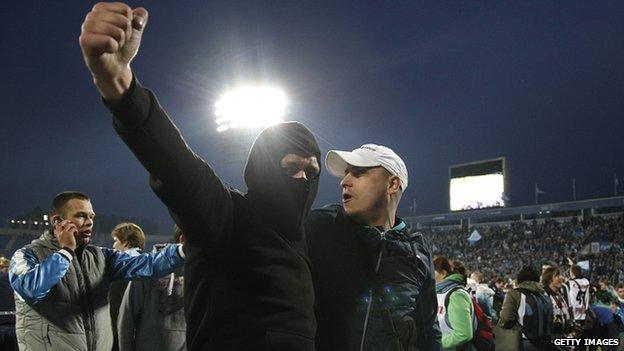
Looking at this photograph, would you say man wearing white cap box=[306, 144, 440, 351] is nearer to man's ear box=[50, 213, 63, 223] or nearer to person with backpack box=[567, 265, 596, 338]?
man's ear box=[50, 213, 63, 223]

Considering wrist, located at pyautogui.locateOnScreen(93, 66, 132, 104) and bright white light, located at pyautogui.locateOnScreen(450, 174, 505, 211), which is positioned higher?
bright white light, located at pyautogui.locateOnScreen(450, 174, 505, 211)

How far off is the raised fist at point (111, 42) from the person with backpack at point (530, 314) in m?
6.16

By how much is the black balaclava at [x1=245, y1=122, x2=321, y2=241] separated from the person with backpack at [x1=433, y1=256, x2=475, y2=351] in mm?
3337

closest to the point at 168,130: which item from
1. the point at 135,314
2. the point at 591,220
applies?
the point at 135,314

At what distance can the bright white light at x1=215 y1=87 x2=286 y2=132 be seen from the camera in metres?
13.8

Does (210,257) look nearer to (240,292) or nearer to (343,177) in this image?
(240,292)

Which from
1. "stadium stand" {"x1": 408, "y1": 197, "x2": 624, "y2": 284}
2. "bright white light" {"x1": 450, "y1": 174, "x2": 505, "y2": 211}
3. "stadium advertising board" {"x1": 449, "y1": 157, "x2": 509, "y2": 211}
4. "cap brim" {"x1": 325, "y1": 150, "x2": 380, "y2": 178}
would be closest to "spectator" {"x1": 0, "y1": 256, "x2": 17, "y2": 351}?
"cap brim" {"x1": 325, "y1": 150, "x2": 380, "y2": 178}

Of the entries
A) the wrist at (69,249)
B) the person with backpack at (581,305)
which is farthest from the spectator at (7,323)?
the person with backpack at (581,305)

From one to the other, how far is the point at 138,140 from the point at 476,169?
115 ft

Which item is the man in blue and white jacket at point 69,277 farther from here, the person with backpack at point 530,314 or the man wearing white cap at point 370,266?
the person with backpack at point 530,314

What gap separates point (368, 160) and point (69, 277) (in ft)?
7.05

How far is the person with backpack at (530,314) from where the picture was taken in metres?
6.38

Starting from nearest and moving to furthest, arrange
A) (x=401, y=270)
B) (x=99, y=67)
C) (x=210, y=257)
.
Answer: (x=99, y=67) < (x=210, y=257) < (x=401, y=270)

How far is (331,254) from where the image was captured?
249 cm
